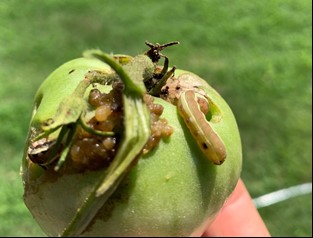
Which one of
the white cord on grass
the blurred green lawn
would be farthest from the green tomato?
the white cord on grass

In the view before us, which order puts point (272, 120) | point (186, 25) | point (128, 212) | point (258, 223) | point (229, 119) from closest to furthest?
point (128, 212) < point (229, 119) < point (258, 223) < point (272, 120) < point (186, 25)

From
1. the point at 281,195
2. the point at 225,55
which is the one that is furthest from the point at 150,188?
the point at 225,55

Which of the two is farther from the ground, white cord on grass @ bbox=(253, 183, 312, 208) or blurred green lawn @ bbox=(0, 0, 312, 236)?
blurred green lawn @ bbox=(0, 0, 312, 236)

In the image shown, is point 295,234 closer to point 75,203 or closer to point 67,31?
point 67,31

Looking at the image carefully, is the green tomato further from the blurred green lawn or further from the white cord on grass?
the white cord on grass

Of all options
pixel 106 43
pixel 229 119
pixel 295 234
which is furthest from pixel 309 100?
pixel 229 119
